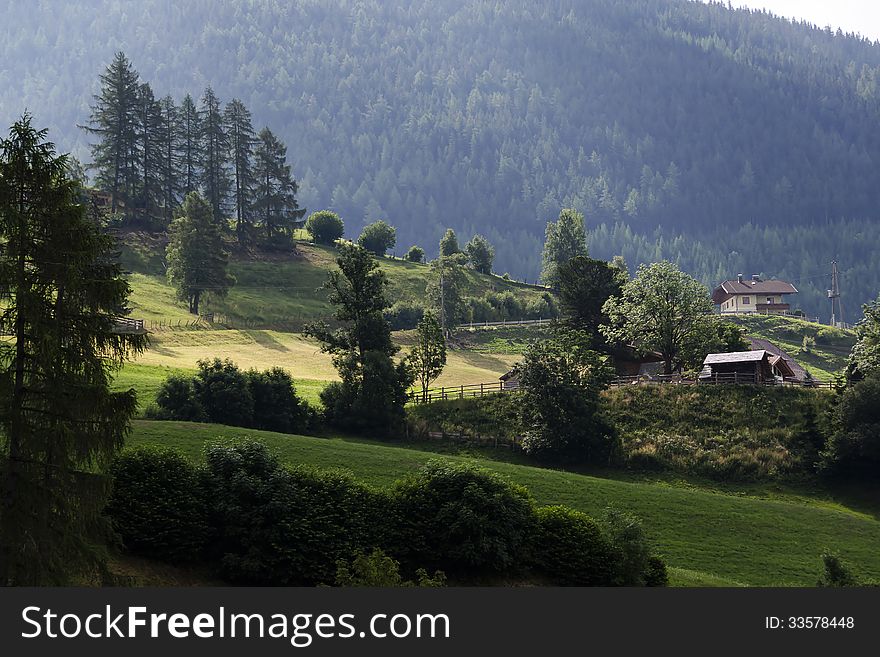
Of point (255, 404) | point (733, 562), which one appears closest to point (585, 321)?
point (255, 404)

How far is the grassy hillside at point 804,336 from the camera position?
145 meters

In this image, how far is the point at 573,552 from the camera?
40.0m

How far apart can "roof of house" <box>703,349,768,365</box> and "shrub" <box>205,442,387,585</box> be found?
183 ft

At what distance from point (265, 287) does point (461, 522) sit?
101 meters

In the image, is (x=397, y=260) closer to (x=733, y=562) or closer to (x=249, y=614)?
(x=733, y=562)

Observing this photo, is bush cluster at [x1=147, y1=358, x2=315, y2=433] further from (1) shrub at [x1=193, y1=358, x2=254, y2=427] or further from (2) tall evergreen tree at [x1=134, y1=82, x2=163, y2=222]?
(2) tall evergreen tree at [x1=134, y1=82, x2=163, y2=222]

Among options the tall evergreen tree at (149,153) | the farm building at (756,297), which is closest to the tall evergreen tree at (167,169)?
the tall evergreen tree at (149,153)

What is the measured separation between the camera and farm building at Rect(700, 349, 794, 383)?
86750 millimetres

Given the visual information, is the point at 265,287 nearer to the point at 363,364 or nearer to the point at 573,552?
the point at 363,364

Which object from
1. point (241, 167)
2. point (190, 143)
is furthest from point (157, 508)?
point (190, 143)

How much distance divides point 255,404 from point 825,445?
1623 inches

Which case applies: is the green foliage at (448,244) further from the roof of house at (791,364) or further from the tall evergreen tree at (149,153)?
the roof of house at (791,364)

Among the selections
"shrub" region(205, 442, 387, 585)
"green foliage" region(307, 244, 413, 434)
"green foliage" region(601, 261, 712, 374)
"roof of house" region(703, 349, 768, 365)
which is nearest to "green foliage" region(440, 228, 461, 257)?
"green foliage" region(601, 261, 712, 374)

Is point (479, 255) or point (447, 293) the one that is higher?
point (479, 255)
